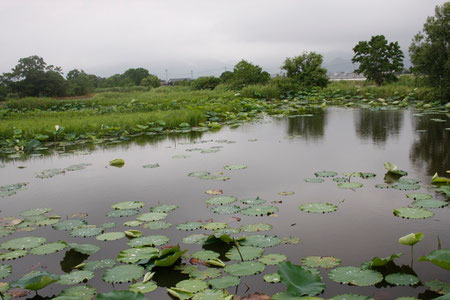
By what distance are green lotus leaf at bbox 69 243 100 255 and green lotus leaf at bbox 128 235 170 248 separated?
243mm

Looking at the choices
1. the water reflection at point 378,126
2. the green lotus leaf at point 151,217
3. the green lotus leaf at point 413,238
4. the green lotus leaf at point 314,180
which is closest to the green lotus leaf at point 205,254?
the green lotus leaf at point 151,217

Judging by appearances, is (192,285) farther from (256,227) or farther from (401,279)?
(401,279)

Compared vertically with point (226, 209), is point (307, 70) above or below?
above

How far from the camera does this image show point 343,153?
235 inches

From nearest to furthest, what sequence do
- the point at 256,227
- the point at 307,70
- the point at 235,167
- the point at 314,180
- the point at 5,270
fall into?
the point at 5,270 → the point at 256,227 → the point at 314,180 → the point at 235,167 → the point at 307,70

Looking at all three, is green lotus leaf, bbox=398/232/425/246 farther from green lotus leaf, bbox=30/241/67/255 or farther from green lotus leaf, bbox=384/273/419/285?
green lotus leaf, bbox=30/241/67/255

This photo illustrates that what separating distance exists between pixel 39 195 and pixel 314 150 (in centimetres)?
403

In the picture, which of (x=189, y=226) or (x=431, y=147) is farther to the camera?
(x=431, y=147)

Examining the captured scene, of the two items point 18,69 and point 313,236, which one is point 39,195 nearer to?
point 313,236

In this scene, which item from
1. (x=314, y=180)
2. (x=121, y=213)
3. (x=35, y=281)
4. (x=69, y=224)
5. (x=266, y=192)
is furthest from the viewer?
(x=314, y=180)

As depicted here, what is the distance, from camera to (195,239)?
291 cm

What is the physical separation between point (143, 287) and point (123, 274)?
0.22 metres

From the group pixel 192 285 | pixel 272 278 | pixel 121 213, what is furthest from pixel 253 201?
pixel 192 285

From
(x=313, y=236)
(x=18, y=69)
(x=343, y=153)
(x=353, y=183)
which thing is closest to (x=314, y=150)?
(x=343, y=153)
